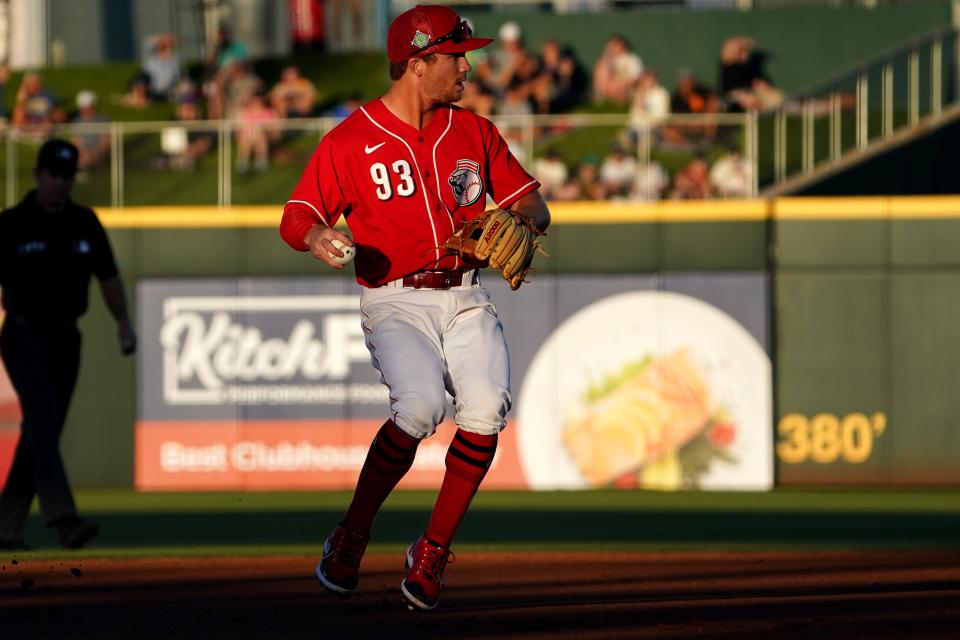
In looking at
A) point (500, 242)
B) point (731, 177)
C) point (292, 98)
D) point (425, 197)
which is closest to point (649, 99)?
point (731, 177)

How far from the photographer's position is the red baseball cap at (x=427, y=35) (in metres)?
6.57

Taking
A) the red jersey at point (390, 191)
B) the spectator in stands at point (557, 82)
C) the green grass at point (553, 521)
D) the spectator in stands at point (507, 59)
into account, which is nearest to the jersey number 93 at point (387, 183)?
the red jersey at point (390, 191)

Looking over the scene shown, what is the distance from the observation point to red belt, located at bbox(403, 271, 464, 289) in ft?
21.7

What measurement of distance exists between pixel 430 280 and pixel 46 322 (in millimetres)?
3623

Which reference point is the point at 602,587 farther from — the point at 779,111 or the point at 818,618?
the point at 779,111

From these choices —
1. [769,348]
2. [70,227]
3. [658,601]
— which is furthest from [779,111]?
[658,601]

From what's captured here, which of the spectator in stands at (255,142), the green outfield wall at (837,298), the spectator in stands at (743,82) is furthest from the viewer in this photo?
the spectator in stands at (743,82)

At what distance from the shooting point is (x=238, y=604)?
723 centimetres

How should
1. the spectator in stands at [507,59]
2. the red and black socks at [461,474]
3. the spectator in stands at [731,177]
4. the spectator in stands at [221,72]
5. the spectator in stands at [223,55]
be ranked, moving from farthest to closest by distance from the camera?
the spectator in stands at [223,55]
the spectator in stands at [221,72]
the spectator in stands at [507,59]
the spectator in stands at [731,177]
the red and black socks at [461,474]

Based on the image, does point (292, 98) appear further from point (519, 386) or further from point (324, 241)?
point (324, 241)

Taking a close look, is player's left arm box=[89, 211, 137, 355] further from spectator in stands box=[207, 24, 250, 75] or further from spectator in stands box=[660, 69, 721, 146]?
spectator in stands box=[207, 24, 250, 75]

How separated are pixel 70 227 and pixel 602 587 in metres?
3.84

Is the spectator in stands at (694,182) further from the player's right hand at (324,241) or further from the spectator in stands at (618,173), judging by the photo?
the player's right hand at (324,241)

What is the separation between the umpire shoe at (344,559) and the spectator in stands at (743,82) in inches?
509
